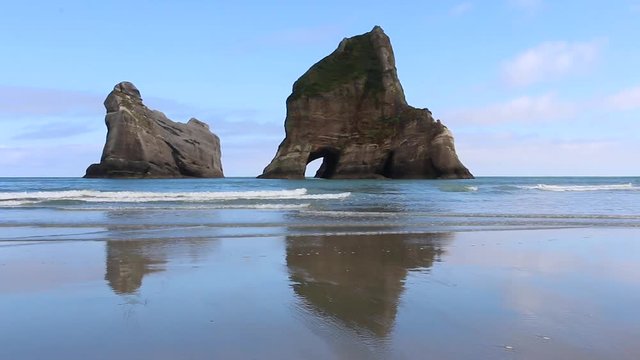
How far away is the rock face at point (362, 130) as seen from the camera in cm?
6788

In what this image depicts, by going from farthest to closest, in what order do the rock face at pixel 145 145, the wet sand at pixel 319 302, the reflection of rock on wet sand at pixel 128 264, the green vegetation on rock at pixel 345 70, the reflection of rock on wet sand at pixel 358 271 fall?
1. the green vegetation on rock at pixel 345 70
2. the rock face at pixel 145 145
3. the reflection of rock on wet sand at pixel 128 264
4. the reflection of rock on wet sand at pixel 358 271
5. the wet sand at pixel 319 302

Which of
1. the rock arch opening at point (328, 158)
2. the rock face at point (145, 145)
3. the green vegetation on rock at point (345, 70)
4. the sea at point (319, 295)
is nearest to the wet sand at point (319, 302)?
the sea at point (319, 295)

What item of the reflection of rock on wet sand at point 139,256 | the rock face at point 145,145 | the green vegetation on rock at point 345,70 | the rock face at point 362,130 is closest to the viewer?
the reflection of rock on wet sand at point 139,256

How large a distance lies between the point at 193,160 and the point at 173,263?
77.7 meters

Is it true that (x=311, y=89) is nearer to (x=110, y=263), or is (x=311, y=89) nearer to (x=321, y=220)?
(x=321, y=220)

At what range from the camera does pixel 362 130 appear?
241ft

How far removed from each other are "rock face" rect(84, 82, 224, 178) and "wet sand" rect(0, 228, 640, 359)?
65.9 m

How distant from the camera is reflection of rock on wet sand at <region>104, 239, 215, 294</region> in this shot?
6.09m

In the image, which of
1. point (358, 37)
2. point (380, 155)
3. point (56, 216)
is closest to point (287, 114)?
point (380, 155)

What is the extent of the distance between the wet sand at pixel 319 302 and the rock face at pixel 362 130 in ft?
195

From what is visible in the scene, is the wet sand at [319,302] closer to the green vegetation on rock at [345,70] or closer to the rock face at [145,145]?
the rock face at [145,145]

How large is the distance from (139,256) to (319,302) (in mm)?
4183

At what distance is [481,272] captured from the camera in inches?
261

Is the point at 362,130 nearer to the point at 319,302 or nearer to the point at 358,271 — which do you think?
the point at 358,271
